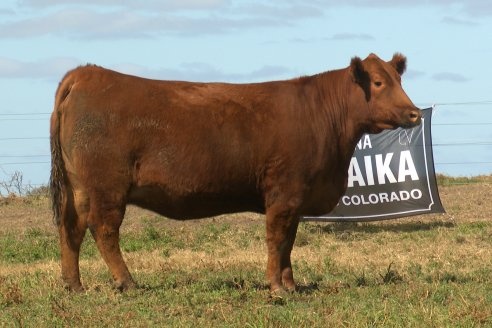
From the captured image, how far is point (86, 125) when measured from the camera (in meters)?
9.34

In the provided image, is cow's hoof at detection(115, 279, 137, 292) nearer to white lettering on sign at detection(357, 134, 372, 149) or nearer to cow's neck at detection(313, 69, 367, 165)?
cow's neck at detection(313, 69, 367, 165)

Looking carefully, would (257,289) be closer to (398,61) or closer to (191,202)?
(191,202)

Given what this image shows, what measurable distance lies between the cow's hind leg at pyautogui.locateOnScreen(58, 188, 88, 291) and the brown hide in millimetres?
14

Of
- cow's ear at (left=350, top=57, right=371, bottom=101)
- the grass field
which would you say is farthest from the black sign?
cow's ear at (left=350, top=57, right=371, bottom=101)

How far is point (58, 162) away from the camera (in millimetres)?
9680

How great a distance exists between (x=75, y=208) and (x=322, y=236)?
24.0 feet

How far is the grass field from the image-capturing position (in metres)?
7.89

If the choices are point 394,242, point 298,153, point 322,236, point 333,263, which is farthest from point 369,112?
point 322,236

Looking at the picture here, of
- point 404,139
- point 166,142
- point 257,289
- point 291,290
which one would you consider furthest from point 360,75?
point 404,139

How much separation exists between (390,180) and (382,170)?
0.76 feet

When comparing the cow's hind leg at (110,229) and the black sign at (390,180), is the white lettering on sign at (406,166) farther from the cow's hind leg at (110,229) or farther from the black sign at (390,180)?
the cow's hind leg at (110,229)

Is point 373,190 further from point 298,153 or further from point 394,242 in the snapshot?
point 298,153

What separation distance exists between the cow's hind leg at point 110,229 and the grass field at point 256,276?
254mm

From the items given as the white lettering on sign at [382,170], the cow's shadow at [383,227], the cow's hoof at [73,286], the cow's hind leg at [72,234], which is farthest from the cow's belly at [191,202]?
the white lettering on sign at [382,170]
